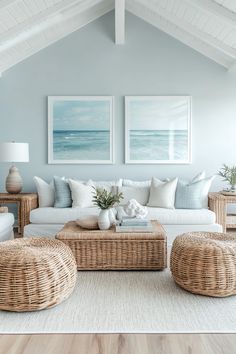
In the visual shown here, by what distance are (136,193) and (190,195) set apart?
0.73 m

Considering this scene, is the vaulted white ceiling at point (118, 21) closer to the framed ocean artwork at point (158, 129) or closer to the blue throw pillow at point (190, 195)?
the framed ocean artwork at point (158, 129)

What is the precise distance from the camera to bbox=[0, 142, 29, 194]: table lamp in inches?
193

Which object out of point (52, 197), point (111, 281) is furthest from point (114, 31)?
point (111, 281)

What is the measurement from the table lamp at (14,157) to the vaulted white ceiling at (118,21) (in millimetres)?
1259

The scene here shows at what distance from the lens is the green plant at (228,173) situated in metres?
5.09

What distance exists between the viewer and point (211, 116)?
553 centimetres

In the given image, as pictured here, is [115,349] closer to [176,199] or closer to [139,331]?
[139,331]

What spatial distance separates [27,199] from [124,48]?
2.67 metres

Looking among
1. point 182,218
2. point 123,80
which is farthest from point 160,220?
point 123,80

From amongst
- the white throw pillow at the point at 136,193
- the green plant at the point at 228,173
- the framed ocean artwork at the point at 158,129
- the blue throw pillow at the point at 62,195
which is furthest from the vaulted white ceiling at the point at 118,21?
the white throw pillow at the point at 136,193

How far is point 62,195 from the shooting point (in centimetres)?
486

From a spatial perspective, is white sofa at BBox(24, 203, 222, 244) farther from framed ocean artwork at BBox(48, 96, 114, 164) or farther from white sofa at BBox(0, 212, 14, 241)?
framed ocean artwork at BBox(48, 96, 114, 164)

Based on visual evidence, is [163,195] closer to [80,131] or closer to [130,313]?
[80,131]

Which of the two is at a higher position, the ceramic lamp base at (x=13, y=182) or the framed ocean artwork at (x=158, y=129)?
the framed ocean artwork at (x=158, y=129)
